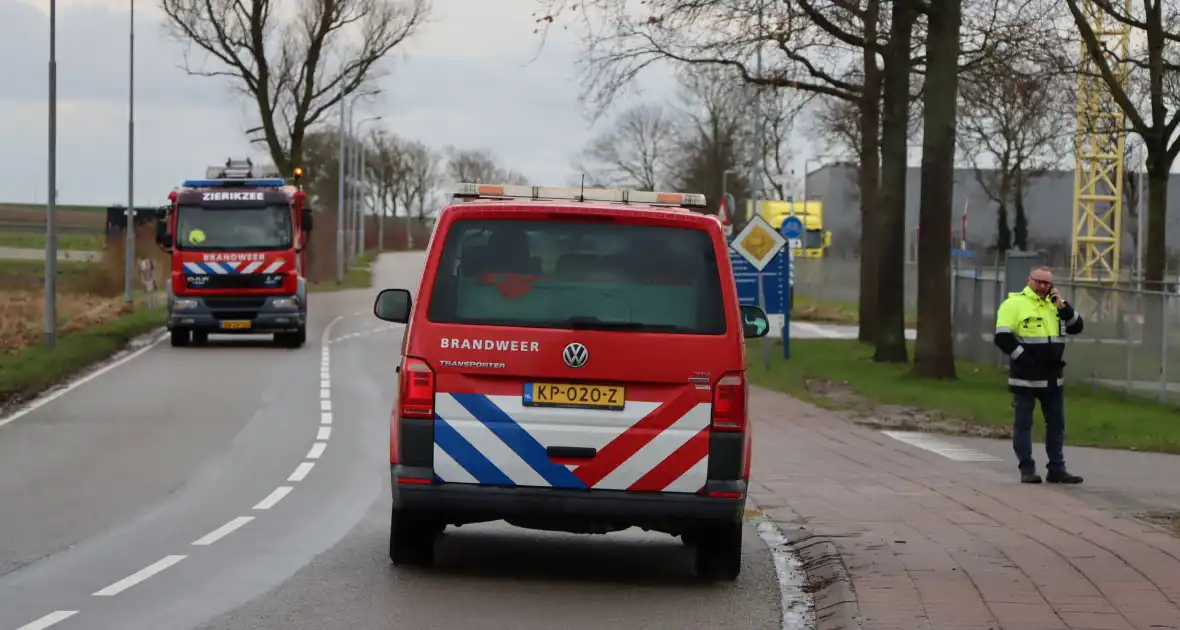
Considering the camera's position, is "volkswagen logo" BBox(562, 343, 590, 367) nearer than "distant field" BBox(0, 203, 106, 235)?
Yes

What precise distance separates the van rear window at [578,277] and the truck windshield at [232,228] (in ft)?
80.3

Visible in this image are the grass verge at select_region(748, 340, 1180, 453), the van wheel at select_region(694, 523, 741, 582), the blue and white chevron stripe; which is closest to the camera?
the van wheel at select_region(694, 523, 741, 582)

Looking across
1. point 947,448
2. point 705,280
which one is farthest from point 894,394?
point 705,280

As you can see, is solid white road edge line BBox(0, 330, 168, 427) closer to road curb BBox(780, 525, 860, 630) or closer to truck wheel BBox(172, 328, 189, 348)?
truck wheel BBox(172, 328, 189, 348)

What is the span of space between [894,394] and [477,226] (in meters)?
17.2

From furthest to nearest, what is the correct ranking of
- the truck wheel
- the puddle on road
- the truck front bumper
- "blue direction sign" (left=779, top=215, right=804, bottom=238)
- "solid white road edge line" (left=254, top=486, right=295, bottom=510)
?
"blue direction sign" (left=779, top=215, right=804, bottom=238) → the truck wheel → the truck front bumper → "solid white road edge line" (left=254, top=486, right=295, bottom=510) → the puddle on road

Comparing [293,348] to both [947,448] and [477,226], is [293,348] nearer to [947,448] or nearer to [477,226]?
[947,448]

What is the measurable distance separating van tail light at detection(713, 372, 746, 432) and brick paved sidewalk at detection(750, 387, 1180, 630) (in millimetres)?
1035

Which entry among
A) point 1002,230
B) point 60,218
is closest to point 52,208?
point 1002,230

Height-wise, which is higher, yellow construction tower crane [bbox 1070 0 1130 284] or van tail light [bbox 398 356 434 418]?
yellow construction tower crane [bbox 1070 0 1130 284]

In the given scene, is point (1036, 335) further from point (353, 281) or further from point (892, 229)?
point (353, 281)

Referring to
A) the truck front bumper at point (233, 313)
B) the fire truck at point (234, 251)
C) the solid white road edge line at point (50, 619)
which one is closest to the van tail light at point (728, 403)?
the solid white road edge line at point (50, 619)

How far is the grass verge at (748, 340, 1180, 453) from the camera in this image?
810 inches

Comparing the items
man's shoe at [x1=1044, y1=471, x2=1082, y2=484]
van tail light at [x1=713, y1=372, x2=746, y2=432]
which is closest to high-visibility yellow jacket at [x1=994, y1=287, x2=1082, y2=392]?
man's shoe at [x1=1044, y1=471, x2=1082, y2=484]
